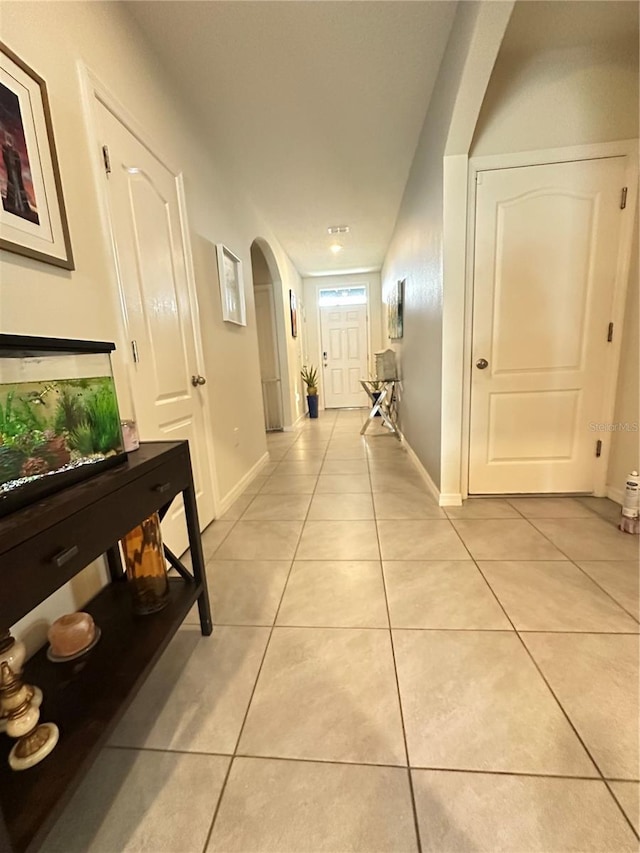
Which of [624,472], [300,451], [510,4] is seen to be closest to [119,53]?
[510,4]

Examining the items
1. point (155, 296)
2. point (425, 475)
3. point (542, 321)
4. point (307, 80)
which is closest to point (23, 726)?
point (155, 296)

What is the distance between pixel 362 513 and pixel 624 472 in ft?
5.29

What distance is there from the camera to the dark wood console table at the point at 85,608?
58cm

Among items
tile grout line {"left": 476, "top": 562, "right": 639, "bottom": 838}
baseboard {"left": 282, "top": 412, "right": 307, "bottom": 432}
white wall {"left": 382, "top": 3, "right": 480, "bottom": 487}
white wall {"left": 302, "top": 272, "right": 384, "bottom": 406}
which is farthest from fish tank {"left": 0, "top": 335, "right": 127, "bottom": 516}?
white wall {"left": 302, "top": 272, "right": 384, "bottom": 406}

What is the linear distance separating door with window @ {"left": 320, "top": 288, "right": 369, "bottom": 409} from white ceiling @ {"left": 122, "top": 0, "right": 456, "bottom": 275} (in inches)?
129

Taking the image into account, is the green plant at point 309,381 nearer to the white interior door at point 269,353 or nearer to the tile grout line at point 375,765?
the white interior door at point 269,353

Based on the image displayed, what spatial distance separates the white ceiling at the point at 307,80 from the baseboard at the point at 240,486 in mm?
2380

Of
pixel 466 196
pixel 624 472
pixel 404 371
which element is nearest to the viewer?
pixel 466 196

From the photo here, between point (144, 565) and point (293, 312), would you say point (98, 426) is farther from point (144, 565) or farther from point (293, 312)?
point (293, 312)

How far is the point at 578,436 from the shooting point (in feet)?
7.19

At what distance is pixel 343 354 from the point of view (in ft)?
21.6

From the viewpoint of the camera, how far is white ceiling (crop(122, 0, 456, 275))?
1527mm

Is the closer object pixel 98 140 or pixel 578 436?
pixel 98 140

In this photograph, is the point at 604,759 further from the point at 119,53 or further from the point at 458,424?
the point at 119,53
